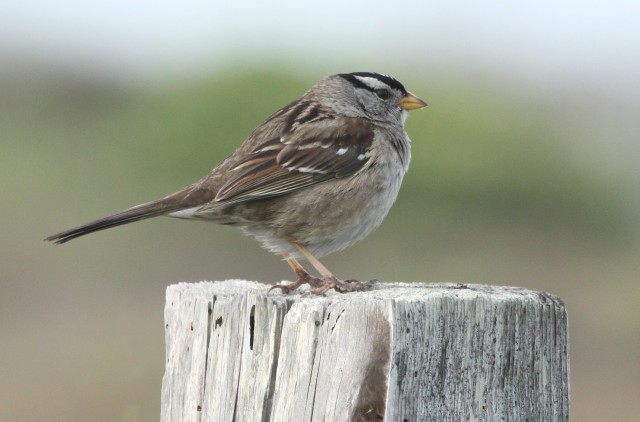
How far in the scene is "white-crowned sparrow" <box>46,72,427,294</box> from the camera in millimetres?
6910

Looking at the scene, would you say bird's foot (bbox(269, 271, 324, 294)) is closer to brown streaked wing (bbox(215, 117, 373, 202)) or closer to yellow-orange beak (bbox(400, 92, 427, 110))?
brown streaked wing (bbox(215, 117, 373, 202))

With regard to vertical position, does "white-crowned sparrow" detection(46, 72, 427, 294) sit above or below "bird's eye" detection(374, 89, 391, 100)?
below

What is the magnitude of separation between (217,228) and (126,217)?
11006 millimetres

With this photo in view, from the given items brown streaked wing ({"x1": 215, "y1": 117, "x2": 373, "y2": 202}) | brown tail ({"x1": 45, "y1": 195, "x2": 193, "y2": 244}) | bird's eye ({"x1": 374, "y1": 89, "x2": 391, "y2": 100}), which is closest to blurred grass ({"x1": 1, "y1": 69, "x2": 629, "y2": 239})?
bird's eye ({"x1": 374, "y1": 89, "x2": 391, "y2": 100})

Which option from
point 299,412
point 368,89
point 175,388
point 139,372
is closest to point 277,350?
point 299,412

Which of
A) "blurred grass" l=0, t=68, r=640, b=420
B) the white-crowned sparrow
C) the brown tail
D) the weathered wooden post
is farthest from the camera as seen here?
"blurred grass" l=0, t=68, r=640, b=420

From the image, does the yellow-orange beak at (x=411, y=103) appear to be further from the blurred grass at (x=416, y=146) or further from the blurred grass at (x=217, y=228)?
the blurred grass at (x=416, y=146)

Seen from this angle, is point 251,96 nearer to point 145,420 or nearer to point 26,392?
point 26,392

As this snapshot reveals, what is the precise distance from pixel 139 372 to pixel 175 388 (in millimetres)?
6719

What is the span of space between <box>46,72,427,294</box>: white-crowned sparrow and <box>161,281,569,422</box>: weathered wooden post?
1801mm

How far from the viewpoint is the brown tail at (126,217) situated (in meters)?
6.31

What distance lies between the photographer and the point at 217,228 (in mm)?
17562

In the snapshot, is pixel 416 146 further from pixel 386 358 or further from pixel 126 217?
pixel 386 358

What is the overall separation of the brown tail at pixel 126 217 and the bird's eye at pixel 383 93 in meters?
1.97
